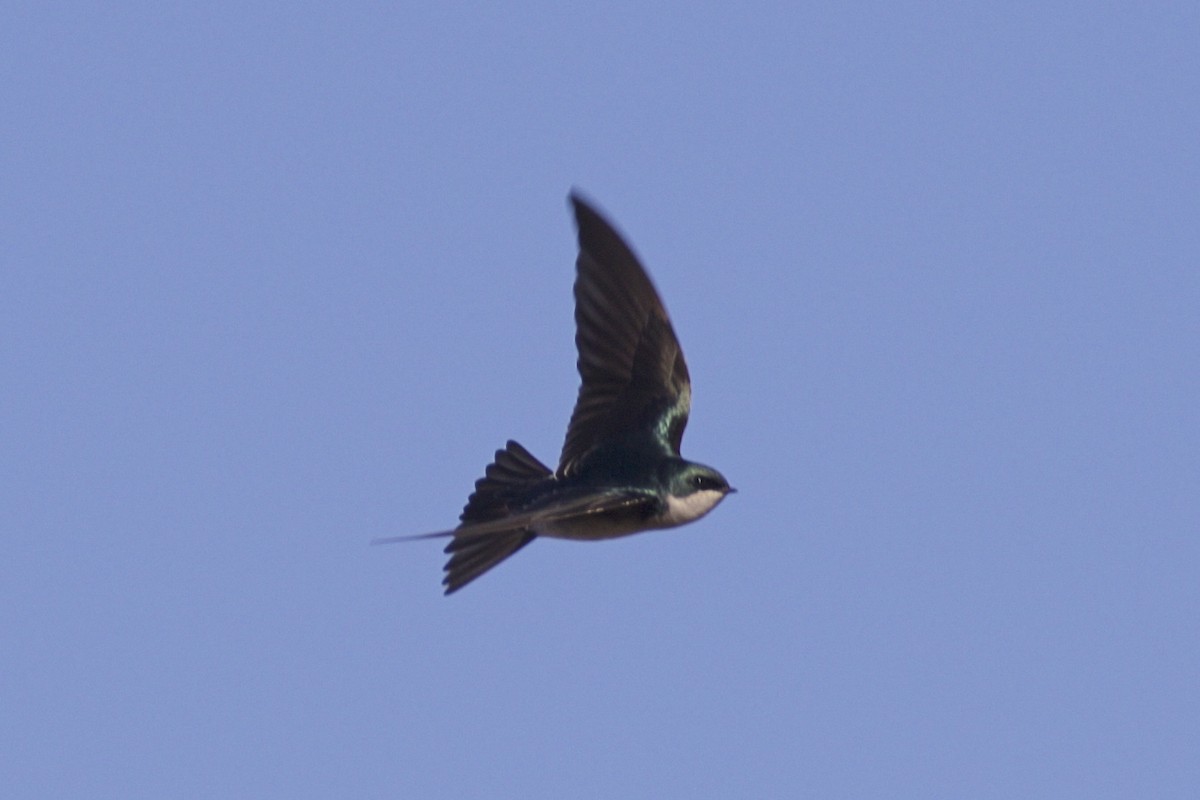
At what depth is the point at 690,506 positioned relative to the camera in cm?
726

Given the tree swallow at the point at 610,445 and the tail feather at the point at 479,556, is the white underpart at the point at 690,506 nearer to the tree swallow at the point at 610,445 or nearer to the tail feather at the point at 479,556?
the tree swallow at the point at 610,445

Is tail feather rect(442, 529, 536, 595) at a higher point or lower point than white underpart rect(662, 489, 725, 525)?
lower

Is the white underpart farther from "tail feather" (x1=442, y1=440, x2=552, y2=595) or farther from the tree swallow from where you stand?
"tail feather" (x1=442, y1=440, x2=552, y2=595)

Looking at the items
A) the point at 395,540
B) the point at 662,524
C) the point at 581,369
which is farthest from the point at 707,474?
the point at 395,540

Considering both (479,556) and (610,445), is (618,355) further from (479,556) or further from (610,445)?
(479,556)

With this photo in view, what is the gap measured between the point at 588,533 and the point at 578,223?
1.29 metres

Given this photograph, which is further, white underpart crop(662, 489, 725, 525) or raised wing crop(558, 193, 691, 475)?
raised wing crop(558, 193, 691, 475)

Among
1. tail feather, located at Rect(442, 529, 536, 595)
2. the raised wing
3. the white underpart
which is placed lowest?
tail feather, located at Rect(442, 529, 536, 595)

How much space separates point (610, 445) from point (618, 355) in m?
0.38

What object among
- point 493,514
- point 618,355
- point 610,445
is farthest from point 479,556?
point 618,355

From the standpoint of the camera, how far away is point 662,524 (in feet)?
23.7

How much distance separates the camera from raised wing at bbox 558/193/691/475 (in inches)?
300

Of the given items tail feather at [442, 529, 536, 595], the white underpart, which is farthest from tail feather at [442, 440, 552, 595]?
the white underpart

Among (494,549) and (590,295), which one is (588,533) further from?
(590,295)
